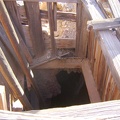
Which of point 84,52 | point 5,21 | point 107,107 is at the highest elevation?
point 5,21

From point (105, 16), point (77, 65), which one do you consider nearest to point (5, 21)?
point (105, 16)

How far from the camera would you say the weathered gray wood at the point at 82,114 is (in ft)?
3.16

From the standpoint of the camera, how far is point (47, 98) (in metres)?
4.19

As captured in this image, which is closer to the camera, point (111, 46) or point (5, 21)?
point (111, 46)

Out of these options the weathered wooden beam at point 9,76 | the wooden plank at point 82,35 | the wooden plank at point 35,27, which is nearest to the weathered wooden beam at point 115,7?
the wooden plank at point 82,35

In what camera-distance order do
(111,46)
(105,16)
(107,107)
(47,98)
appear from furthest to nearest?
(47,98), (105,16), (111,46), (107,107)

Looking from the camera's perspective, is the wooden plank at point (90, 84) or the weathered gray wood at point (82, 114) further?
the wooden plank at point (90, 84)

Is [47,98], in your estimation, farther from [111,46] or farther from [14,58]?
[111,46]

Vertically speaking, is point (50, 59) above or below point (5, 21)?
below

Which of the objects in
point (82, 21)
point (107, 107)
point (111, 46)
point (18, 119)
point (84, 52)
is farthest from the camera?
point (84, 52)

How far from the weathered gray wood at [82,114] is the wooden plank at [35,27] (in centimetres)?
191

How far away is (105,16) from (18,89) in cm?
121

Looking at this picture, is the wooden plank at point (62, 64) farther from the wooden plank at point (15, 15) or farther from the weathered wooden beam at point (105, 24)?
the weathered wooden beam at point (105, 24)

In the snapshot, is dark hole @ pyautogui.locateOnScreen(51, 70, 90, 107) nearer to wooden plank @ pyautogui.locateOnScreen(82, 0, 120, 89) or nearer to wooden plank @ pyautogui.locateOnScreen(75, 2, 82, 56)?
wooden plank @ pyautogui.locateOnScreen(75, 2, 82, 56)
